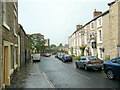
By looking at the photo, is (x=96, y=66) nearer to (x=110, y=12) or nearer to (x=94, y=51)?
(x=110, y=12)

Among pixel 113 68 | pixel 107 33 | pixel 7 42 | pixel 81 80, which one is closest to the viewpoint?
pixel 7 42

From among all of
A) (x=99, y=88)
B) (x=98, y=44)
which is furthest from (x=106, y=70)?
(x=98, y=44)

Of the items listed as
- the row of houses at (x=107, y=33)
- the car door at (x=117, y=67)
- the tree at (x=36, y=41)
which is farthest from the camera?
the tree at (x=36, y=41)

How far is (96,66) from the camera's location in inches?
446

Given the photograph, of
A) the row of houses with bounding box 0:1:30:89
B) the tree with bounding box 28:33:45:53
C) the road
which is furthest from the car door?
the tree with bounding box 28:33:45:53

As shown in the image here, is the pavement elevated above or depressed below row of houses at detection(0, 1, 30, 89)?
below

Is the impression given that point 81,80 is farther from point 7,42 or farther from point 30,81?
point 7,42

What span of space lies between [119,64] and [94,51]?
47.0 ft

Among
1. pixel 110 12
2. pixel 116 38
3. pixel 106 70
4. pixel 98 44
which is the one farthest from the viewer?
pixel 98 44

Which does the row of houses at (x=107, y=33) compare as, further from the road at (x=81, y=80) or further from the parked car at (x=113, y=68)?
the parked car at (x=113, y=68)

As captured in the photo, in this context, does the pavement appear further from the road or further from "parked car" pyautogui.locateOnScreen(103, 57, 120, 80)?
"parked car" pyautogui.locateOnScreen(103, 57, 120, 80)

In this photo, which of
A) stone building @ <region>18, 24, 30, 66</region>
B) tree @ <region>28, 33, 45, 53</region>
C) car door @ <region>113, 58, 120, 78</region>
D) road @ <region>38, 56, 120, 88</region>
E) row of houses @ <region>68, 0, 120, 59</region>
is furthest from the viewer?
tree @ <region>28, 33, 45, 53</region>

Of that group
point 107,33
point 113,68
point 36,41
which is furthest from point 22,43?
point 36,41

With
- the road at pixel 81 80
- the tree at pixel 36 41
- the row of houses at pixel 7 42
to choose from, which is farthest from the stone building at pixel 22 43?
the tree at pixel 36 41
